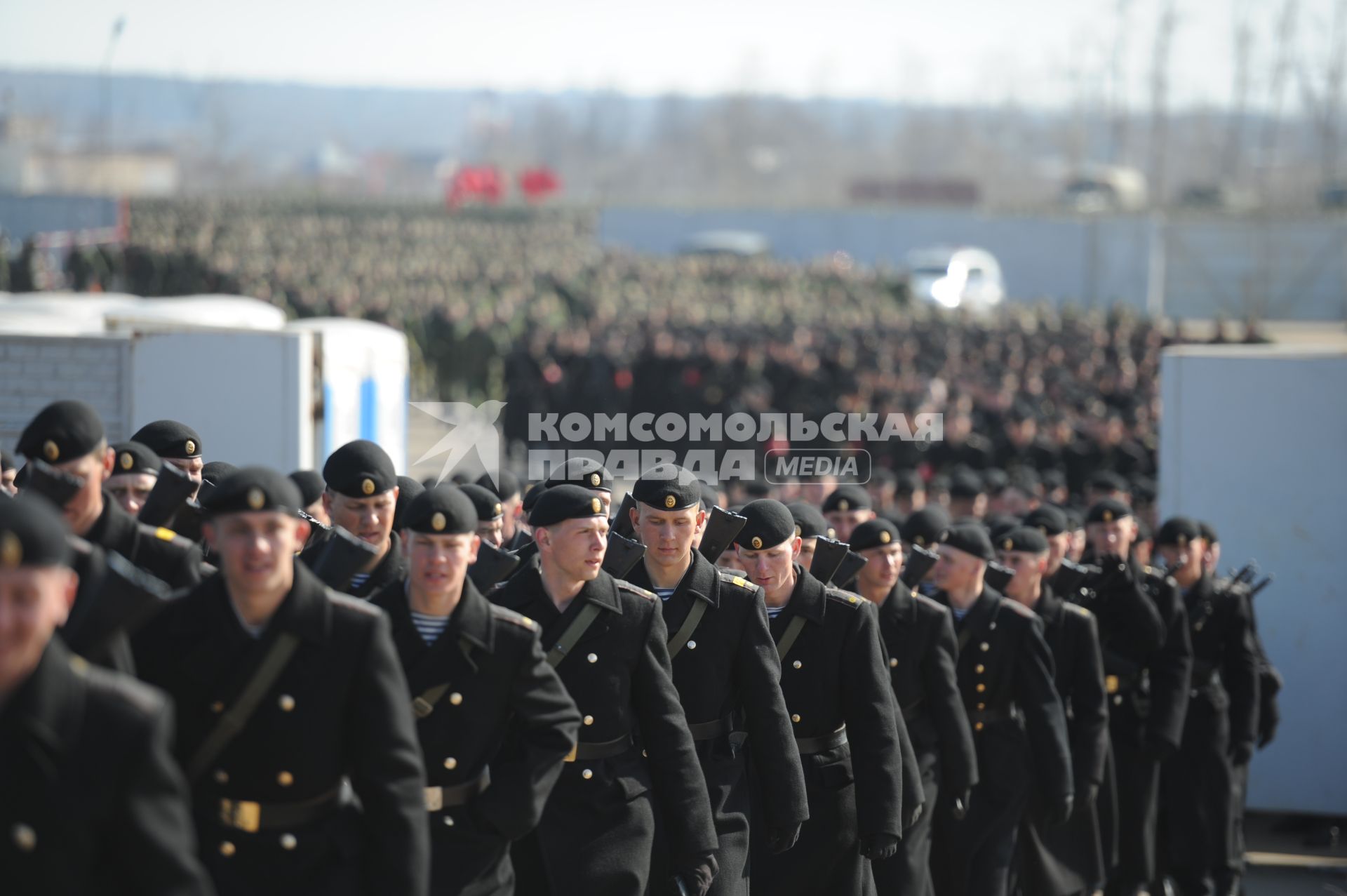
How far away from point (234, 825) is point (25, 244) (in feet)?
64.4

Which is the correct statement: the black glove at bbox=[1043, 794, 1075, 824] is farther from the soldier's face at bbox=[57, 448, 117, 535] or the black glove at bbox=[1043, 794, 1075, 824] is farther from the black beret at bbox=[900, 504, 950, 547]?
the soldier's face at bbox=[57, 448, 117, 535]

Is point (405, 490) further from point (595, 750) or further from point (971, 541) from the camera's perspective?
point (971, 541)

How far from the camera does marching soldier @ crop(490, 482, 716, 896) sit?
16.6ft

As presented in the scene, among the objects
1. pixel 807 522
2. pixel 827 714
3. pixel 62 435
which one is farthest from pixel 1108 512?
pixel 62 435

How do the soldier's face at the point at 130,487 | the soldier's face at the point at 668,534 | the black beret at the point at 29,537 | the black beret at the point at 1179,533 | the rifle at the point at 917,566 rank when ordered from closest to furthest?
the black beret at the point at 29,537 → the soldier's face at the point at 668,534 → the soldier's face at the point at 130,487 → the rifle at the point at 917,566 → the black beret at the point at 1179,533

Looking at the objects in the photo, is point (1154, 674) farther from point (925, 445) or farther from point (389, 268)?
point (389, 268)

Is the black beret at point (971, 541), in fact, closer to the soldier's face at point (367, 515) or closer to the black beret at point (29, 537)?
the soldier's face at point (367, 515)

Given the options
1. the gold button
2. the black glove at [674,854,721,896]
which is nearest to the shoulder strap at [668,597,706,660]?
the black glove at [674,854,721,896]

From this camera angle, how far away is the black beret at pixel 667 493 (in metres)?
5.68

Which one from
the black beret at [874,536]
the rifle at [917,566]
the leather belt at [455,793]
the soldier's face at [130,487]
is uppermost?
the soldier's face at [130,487]

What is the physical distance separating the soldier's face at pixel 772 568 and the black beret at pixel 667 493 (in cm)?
33

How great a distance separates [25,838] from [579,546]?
2.30 m

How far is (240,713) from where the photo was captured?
373cm

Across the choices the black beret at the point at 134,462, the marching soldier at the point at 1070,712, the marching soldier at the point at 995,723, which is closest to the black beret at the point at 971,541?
the marching soldier at the point at 995,723
